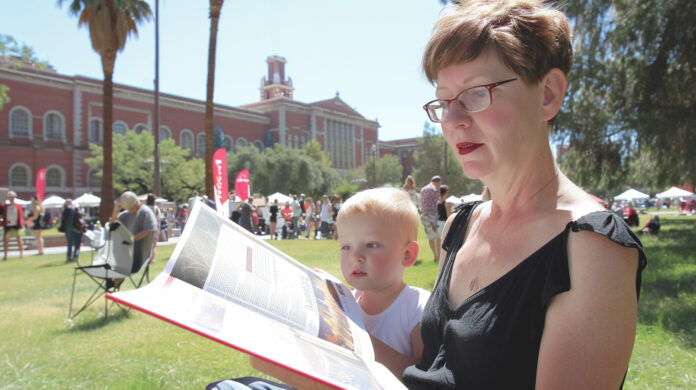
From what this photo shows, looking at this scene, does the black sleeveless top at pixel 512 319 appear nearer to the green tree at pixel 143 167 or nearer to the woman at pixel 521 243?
the woman at pixel 521 243

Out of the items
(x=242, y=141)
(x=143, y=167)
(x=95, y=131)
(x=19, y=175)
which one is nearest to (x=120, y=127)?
(x=95, y=131)

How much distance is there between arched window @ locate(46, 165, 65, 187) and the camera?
41469mm

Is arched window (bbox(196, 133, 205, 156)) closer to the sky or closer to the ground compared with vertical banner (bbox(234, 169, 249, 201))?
closer to the sky

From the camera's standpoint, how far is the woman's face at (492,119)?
1.12m

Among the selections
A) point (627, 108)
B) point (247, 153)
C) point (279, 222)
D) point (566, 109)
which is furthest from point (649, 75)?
point (247, 153)

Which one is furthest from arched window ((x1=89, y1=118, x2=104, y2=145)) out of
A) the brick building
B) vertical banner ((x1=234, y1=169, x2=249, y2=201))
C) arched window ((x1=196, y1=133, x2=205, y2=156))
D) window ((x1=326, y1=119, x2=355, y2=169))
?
vertical banner ((x1=234, y1=169, x2=249, y2=201))

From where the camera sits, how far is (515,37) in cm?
111

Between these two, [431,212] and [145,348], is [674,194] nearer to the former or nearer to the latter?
[431,212]

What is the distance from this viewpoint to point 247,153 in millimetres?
45625

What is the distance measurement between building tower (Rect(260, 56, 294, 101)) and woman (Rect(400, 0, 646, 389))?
92.7 metres

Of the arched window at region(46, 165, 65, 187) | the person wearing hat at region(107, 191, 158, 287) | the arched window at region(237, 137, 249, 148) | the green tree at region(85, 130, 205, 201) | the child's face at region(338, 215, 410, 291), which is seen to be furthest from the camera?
the arched window at region(237, 137, 249, 148)

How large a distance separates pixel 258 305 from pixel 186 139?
53.7 m

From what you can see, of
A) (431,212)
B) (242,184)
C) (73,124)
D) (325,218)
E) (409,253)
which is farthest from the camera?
(73,124)

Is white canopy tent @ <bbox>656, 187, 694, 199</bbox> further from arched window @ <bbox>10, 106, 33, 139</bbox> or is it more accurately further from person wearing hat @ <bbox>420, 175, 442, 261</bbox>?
arched window @ <bbox>10, 106, 33, 139</bbox>
